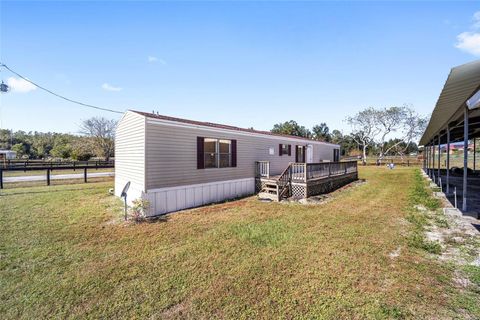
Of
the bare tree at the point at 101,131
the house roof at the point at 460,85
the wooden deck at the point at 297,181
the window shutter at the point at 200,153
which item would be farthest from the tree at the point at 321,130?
the house roof at the point at 460,85

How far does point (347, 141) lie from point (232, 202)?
51.0 metres

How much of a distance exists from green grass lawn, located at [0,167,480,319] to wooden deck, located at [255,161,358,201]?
2525 millimetres

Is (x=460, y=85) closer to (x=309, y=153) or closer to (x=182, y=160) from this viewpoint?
(x=182, y=160)

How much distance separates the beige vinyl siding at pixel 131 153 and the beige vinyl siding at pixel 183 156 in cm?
29

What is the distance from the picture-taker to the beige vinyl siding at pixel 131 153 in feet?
22.6

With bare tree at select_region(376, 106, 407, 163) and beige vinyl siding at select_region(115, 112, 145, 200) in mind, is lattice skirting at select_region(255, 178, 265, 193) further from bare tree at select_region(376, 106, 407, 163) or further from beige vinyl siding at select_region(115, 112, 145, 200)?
bare tree at select_region(376, 106, 407, 163)

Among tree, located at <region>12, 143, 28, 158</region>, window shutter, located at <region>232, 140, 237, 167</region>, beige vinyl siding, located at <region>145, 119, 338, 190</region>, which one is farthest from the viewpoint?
tree, located at <region>12, 143, 28, 158</region>

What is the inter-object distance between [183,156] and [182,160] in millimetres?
150

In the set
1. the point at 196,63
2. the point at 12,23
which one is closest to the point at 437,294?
the point at 196,63

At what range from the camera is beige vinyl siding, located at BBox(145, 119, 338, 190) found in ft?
22.5

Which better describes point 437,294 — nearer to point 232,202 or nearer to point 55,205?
point 232,202

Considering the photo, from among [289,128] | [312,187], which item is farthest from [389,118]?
[312,187]

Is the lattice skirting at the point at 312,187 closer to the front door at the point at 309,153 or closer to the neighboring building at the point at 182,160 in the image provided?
the neighboring building at the point at 182,160

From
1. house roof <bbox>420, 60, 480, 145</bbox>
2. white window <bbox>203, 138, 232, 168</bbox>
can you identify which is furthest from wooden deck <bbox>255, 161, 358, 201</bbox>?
house roof <bbox>420, 60, 480, 145</bbox>
